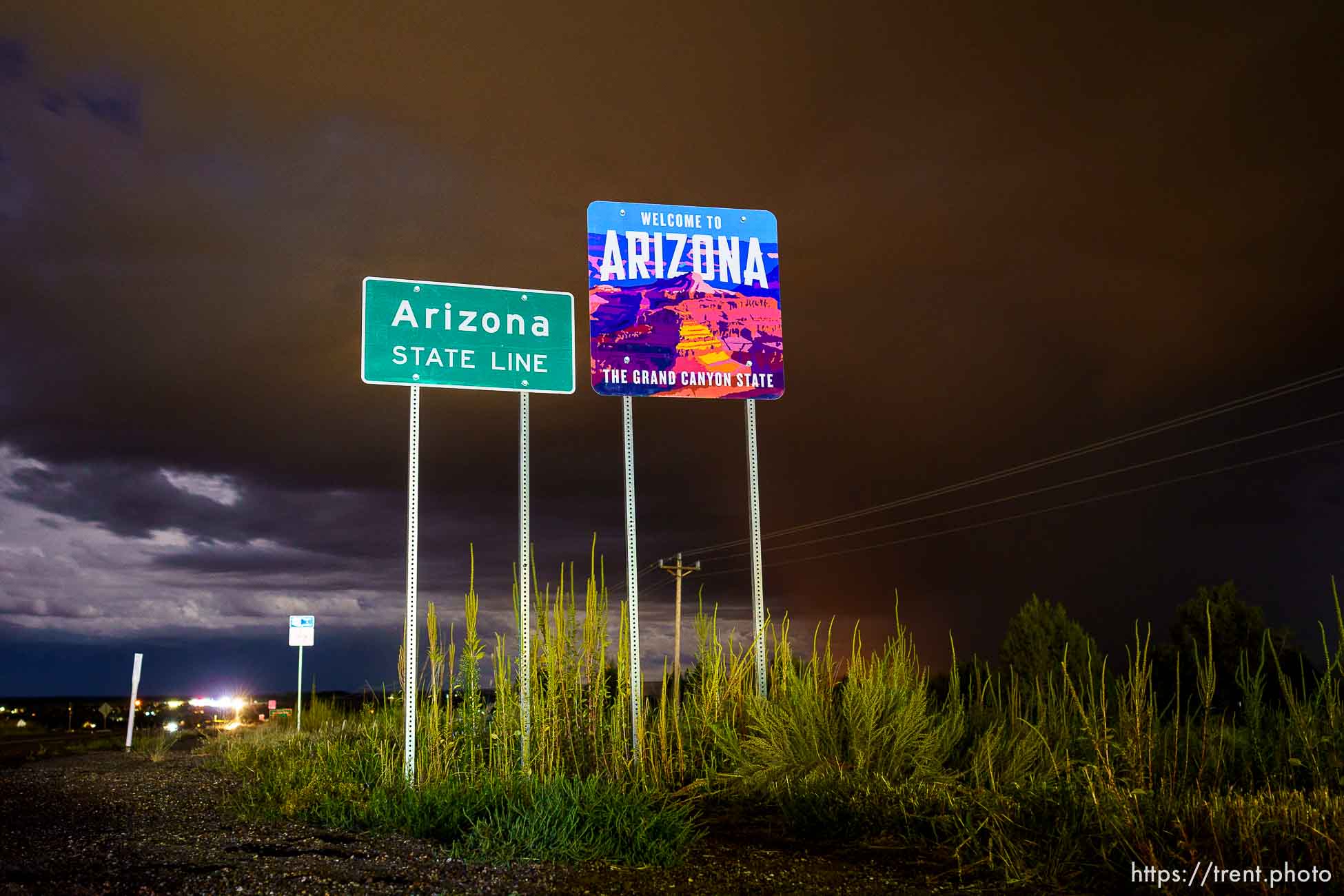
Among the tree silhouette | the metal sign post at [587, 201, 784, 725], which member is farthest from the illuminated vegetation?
the tree silhouette

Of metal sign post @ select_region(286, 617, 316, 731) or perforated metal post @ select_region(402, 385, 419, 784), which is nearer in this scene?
perforated metal post @ select_region(402, 385, 419, 784)

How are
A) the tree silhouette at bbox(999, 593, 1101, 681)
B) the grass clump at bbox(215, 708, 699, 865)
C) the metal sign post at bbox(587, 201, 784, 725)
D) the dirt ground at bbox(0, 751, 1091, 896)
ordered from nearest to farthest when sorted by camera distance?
the dirt ground at bbox(0, 751, 1091, 896), the grass clump at bbox(215, 708, 699, 865), the metal sign post at bbox(587, 201, 784, 725), the tree silhouette at bbox(999, 593, 1101, 681)

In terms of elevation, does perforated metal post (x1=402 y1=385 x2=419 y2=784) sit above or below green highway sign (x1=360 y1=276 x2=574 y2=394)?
below

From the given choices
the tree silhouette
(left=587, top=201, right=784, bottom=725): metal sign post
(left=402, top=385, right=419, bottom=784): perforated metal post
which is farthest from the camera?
the tree silhouette

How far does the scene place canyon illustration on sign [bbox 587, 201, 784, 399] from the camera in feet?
38.5

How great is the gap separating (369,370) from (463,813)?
4.48 metres

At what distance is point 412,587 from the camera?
10031 millimetres

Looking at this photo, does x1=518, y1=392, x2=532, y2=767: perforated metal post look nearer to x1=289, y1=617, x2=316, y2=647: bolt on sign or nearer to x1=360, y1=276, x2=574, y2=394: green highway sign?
x1=360, y1=276, x2=574, y2=394: green highway sign

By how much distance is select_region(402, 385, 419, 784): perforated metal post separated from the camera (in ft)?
31.4

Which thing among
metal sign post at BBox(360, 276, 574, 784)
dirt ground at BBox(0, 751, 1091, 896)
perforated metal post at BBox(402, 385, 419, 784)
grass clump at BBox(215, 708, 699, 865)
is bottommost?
dirt ground at BBox(0, 751, 1091, 896)

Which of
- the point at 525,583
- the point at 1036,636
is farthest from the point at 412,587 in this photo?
the point at 1036,636

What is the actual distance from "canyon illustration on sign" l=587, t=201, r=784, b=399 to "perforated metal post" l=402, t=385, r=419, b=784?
6.88 ft

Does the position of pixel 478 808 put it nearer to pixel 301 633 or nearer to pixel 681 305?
pixel 681 305

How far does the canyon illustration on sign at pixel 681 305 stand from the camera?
463 inches
